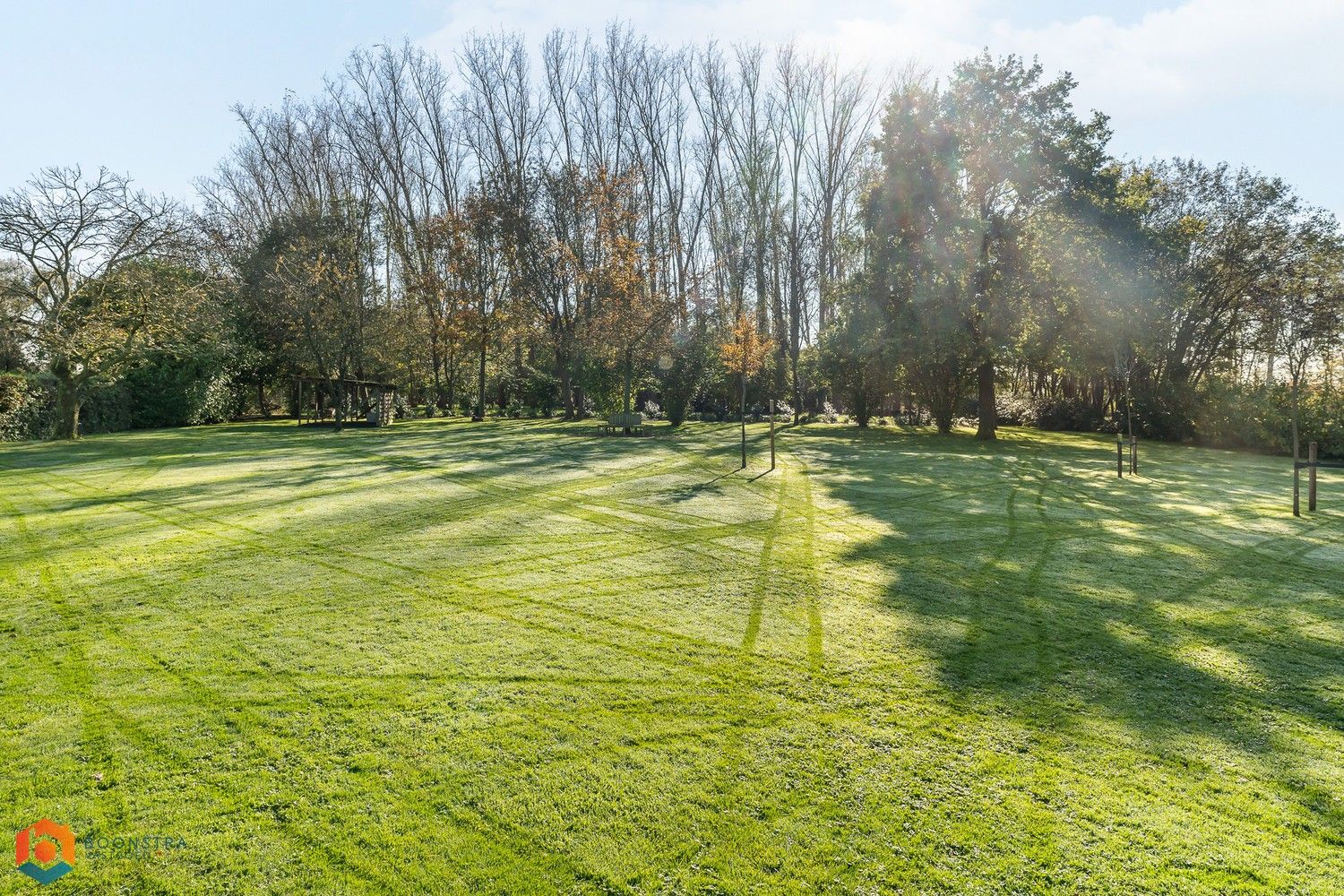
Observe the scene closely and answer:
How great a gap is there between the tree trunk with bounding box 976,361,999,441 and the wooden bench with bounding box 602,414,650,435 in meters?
11.2

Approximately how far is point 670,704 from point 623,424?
18.5 metres

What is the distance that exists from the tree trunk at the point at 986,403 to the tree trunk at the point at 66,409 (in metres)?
26.7

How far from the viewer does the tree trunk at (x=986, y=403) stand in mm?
22766

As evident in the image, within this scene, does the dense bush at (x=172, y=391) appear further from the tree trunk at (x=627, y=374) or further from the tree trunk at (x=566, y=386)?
the tree trunk at (x=627, y=374)

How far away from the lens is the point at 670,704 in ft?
12.1

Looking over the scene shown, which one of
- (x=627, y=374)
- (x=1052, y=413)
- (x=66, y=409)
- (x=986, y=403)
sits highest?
(x=627, y=374)

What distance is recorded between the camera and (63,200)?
1750 cm

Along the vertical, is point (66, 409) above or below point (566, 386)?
below

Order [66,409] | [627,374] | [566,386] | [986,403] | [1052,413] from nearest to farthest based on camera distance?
[66,409], [986,403], [627,374], [566,386], [1052,413]

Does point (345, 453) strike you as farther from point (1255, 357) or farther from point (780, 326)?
point (1255, 357)

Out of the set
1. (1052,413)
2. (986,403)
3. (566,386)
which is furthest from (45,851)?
(1052,413)

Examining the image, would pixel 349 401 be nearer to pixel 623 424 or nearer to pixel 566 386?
pixel 566 386

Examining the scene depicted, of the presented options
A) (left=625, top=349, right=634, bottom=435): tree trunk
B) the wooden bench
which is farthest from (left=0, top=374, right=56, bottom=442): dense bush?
(left=625, top=349, right=634, bottom=435): tree trunk

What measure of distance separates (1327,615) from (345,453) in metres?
16.5
